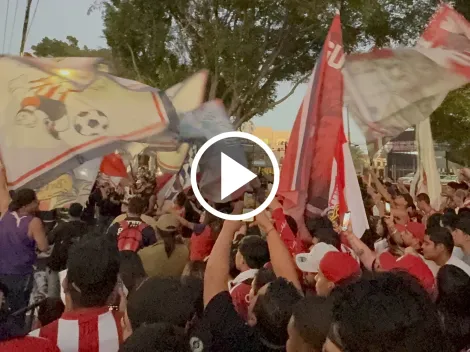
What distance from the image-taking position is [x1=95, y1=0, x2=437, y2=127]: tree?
62.2 feet

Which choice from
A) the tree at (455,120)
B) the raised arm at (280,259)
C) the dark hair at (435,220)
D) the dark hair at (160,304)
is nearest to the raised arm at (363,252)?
the raised arm at (280,259)

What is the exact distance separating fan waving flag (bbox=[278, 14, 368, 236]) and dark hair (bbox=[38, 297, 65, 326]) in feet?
7.18

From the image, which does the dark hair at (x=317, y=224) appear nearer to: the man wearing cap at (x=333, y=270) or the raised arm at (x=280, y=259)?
the man wearing cap at (x=333, y=270)

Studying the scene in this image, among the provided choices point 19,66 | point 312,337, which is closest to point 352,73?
point 19,66

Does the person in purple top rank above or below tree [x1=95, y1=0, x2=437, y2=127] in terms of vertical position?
below

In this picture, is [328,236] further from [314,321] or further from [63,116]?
[314,321]

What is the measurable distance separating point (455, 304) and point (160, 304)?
165 centimetres

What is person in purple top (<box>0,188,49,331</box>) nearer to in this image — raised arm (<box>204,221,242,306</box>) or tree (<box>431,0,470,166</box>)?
raised arm (<box>204,221,242,306</box>)

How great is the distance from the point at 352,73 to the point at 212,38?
1167 centimetres

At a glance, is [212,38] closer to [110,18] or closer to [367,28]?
[110,18]

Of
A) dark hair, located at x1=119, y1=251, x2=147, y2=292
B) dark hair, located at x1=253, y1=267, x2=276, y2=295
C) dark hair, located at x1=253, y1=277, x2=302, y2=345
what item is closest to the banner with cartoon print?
dark hair, located at x1=119, y1=251, x2=147, y2=292

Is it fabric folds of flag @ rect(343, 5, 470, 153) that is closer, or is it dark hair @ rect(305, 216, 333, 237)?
dark hair @ rect(305, 216, 333, 237)

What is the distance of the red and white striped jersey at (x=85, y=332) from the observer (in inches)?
112

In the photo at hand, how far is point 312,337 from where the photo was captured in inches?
93.2
